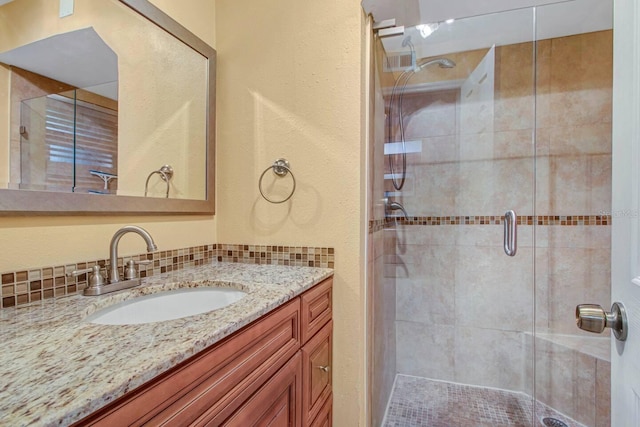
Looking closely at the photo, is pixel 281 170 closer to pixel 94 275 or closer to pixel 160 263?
pixel 160 263

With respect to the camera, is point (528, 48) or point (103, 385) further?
point (528, 48)

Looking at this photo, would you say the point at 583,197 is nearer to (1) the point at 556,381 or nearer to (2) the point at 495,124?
(2) the point at 495,124

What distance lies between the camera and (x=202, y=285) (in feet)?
3.54

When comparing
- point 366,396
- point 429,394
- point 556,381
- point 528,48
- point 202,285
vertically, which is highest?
point 528,48

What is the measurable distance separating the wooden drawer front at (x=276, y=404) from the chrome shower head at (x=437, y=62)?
5.98ft

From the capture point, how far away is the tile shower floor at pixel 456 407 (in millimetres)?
1674

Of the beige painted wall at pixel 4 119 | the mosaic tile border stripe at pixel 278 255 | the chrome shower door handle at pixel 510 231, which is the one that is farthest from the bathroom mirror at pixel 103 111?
the chrome shower door handle at pixel 510 231

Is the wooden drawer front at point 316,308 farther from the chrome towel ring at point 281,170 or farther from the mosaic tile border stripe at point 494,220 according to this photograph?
the mosaic tile border stripe at point 494,220

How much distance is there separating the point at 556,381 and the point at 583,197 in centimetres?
109

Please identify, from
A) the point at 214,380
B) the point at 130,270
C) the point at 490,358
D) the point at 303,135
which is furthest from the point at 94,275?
the point at 490,358

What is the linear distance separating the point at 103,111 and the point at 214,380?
917mm

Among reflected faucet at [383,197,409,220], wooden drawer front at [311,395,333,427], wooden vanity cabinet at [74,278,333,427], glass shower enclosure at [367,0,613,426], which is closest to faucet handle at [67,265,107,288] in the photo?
wooden vanity cabinet at [74,278,333,427]

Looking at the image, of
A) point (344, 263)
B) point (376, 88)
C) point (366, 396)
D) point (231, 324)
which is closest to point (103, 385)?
point (231, 324)

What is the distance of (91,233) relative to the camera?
97 centimetres
